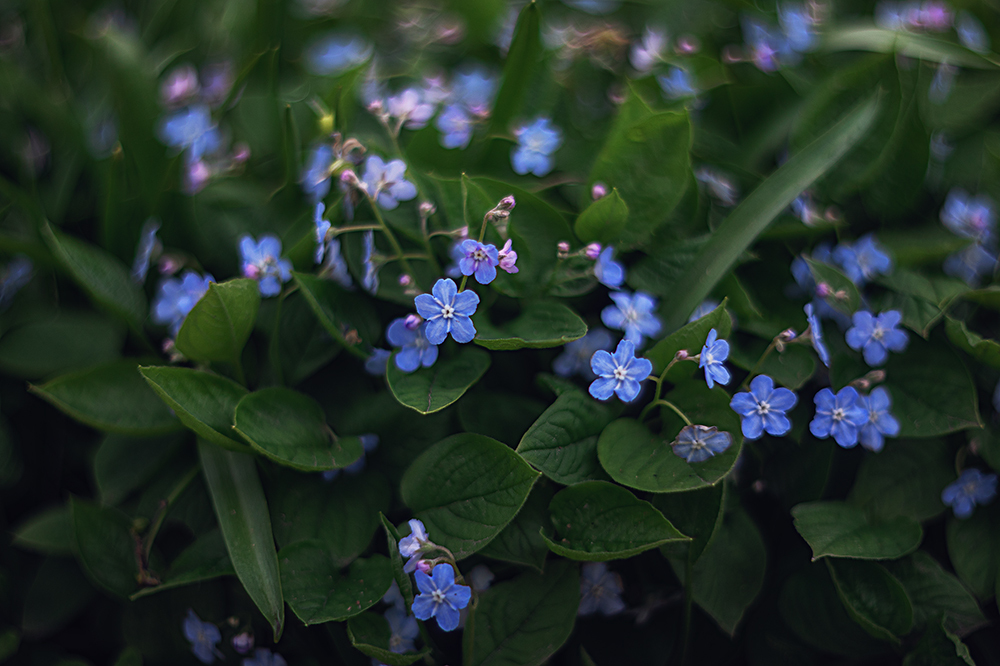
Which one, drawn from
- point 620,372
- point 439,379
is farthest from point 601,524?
point 439,379

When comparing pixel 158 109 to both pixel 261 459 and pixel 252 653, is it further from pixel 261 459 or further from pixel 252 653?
pixel 252 653

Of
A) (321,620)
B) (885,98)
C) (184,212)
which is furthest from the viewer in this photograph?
(184,212)

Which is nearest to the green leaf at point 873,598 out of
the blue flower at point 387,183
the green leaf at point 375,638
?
the green leaf at point 375,638

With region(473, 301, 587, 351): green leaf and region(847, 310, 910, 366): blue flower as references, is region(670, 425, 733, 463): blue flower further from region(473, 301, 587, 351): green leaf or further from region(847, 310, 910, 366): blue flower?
region(847, 310, 910, 366): blue flower

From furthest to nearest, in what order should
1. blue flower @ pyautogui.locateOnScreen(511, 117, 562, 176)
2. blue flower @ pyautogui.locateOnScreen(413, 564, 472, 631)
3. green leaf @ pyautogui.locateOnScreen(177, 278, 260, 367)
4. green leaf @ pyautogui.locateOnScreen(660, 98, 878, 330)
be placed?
blue flower @ pyautogui.locateOnScreen(511, 117, 562, 176) < green leaf @ pyautogui.locateOnScreen(660, 98, 878, 330) < green leaf @ pyautogui.locateOnScreen(177, 278, 260, 367) < blue flower @ pyautogui.locateOnScreen(413, 564, 472, 631)

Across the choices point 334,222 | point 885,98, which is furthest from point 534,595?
point 885,98

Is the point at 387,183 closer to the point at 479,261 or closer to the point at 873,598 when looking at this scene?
the point at 479,261

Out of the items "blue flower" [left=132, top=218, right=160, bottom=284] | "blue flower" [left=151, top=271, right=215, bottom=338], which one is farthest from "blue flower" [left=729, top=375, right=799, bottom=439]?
"blue flower" [left=132, top=218, right=160, bottom=284]
